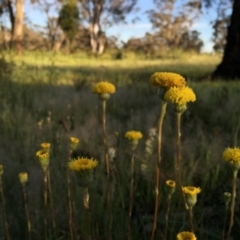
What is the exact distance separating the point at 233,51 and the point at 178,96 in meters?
6.73

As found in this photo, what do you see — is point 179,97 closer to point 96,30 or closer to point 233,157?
point 233,157

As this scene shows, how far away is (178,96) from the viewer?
1.11 metres

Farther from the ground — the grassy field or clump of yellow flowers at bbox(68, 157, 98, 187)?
clump of yellow flowers at bbox(68, 157, 98, 187)

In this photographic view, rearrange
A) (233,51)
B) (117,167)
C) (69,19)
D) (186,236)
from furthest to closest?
(69,19) → (233,51) → (117,167) → (186,236)

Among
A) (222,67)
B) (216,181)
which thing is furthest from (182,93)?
(222,67)

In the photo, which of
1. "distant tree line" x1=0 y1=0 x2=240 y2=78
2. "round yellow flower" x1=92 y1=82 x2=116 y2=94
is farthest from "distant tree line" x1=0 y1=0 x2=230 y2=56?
"round yellow flower" x1=92 y1=82 x2=116 y2=94

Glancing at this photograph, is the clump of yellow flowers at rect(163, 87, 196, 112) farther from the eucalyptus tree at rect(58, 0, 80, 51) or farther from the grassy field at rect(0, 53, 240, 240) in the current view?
the eucalyptus tree at rect(58, 0, 80, 51)

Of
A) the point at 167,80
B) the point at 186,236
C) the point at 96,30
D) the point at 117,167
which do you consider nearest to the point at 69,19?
the point at 96,30

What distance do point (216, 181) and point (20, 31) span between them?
59.0 feet

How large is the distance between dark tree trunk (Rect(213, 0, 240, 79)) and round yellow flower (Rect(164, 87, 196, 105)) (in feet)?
21.2

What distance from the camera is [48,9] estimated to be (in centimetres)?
2841

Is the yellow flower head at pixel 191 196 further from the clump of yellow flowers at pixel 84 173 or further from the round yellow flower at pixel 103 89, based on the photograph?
the round yellow flower at pixel 103 89

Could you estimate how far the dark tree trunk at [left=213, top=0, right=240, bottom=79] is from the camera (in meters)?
7.42

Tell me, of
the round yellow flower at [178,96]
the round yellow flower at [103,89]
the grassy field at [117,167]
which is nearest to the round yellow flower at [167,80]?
the round yellow flower at [178,96]
